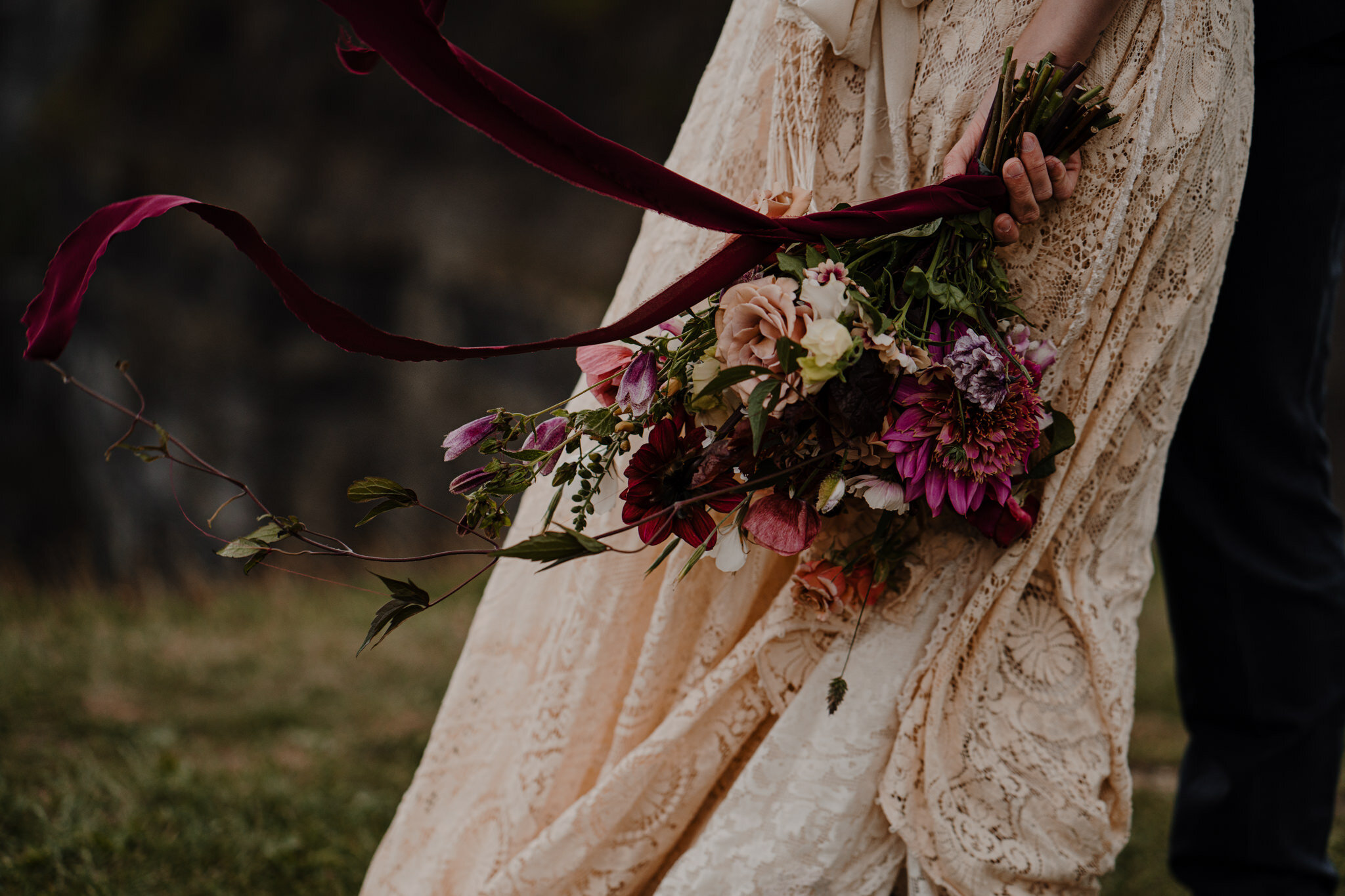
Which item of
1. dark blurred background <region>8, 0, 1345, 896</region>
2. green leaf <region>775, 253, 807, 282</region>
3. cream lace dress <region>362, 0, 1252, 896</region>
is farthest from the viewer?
dark blurred background <region>8, 0, 1345, 896</region>

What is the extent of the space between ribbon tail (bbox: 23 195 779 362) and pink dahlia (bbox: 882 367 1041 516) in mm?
241

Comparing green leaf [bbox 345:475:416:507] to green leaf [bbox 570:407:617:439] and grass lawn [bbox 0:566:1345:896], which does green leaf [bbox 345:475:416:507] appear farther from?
grass lawn [bbox 0:566:1345:896]

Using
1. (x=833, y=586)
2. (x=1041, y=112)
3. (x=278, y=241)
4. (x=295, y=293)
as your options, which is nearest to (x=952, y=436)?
(x=833, y=586)

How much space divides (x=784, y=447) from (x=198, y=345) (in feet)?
28.2

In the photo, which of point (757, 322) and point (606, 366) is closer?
point (757, 322)

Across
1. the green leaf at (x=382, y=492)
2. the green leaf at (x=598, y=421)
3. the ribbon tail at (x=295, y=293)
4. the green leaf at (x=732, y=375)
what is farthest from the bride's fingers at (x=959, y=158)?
the green leaf at (x=382, y=492)

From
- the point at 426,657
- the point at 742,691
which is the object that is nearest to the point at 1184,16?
the point at 742,691

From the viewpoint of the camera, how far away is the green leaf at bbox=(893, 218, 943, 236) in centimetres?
105

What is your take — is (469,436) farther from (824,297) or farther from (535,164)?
(824,297)

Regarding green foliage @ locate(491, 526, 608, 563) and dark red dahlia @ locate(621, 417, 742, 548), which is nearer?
green foliage @ locate(491, 526, 608, 563)

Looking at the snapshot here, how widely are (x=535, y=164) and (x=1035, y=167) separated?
577 mm

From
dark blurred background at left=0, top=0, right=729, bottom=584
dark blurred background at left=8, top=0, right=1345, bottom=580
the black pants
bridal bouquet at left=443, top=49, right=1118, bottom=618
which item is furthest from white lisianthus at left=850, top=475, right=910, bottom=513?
dark blurred background at left=0, top=0, right=729, bottom=584

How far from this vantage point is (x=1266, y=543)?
58.5 inches

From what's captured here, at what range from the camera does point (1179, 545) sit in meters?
1.54
